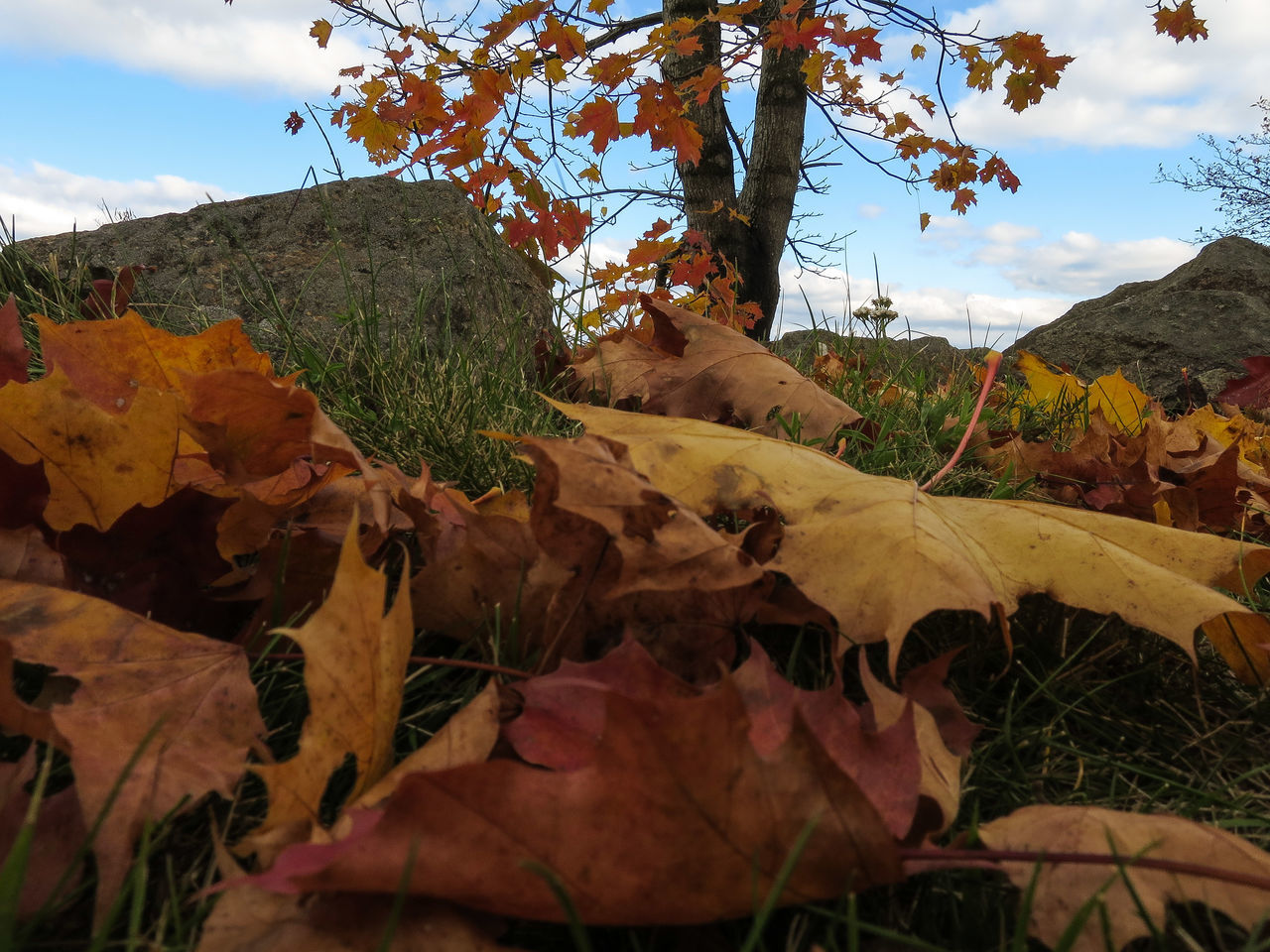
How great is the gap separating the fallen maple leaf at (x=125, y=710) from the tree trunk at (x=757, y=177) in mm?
4800

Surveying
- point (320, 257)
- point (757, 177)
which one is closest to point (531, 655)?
point (320, 257)

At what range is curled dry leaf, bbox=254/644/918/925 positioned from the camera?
1.55 feet

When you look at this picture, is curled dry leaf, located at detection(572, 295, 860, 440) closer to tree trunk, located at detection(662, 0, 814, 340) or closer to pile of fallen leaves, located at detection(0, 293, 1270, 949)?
pile of fallen leaves, located at detection(0, 293, 1270, 949)

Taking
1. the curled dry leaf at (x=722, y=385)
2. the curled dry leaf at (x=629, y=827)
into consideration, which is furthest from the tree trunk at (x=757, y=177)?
the curled dry leaf at (x=629, y=827)

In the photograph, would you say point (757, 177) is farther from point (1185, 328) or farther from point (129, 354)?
point (129, 354)

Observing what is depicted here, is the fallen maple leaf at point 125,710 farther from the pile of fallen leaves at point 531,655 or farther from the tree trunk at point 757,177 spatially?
the tree trunk at point 757,177

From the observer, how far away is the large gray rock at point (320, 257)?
2105 millimetres

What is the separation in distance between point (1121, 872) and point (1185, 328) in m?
5.58

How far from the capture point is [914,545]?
0.76 metres

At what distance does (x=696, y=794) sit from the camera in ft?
1.60

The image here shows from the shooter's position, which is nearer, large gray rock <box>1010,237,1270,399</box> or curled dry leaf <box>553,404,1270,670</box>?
curled dry leaf <box>553,404,1270,670</box>

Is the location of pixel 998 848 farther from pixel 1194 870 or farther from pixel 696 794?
A: pixel 696 794

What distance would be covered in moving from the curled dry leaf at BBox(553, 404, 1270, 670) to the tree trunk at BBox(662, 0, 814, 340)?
441 centimetres

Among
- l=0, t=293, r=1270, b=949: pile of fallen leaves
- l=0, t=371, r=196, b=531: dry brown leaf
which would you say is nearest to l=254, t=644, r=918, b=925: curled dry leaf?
l=0, t=293, r=1270, b=949: pile of fallen leaves
